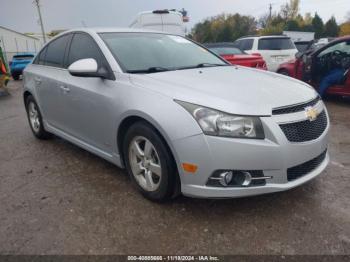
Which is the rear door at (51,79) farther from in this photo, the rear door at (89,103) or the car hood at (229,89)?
the car hood at (229,89)

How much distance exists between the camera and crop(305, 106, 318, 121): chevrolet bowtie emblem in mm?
2634

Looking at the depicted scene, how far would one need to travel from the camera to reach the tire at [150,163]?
2.61 meters

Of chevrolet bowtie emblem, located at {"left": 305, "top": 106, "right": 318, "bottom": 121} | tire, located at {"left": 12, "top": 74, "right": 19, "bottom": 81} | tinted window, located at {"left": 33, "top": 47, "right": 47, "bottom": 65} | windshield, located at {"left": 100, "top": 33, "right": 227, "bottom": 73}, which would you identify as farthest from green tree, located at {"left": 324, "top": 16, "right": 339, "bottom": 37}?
chevrolet bowtie emblem, located at {"left": 305, "top": 106, "right": 318, "bottom": 121}

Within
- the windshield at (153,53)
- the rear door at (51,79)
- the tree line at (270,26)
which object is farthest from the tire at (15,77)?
the tree line at (270,26)

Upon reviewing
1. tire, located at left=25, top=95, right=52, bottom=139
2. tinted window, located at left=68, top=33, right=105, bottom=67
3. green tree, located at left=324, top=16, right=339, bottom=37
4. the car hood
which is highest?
tinted window, located at left=68, top=33, right=105, bottom=67

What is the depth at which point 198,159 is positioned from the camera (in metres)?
2.40

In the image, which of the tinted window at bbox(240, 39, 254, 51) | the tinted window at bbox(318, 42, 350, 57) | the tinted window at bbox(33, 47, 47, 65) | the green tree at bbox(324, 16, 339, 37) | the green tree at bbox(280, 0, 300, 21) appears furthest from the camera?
the green tree at bbox(280, 0, 300, 21)

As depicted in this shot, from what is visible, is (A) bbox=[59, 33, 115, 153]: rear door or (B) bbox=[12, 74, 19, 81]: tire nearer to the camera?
(A) bbox=[59, 33, 115, 153]: rear door

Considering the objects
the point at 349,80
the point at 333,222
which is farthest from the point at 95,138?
the point at 349,80

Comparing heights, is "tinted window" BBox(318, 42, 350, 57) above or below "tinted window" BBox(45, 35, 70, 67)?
below

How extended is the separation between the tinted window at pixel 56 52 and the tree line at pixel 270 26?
4302 centimetres

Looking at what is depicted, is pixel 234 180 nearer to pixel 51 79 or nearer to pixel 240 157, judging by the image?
pixel 240 157

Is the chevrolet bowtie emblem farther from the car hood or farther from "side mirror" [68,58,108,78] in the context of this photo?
"side mirror" [68,58,108,78]

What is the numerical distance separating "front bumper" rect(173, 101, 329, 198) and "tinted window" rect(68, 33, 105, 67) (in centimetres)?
149
